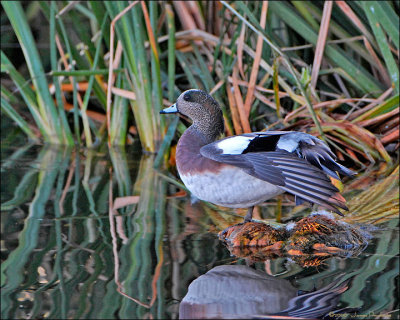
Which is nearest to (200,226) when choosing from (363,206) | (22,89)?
(363,206)

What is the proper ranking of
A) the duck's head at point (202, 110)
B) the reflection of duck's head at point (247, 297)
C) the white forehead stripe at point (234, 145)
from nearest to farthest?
the reflection of duck's head at point (247, 297) → the white forehead stripe at point (234, 145) → the duck's head at point (202, 110)

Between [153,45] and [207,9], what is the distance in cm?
75

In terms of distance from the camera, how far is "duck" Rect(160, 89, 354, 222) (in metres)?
2.05

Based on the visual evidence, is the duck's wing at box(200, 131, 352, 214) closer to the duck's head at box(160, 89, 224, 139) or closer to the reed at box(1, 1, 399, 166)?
the duck's head at box(160, 89, 224, 139)

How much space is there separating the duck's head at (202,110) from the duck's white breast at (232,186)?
26 centimetres

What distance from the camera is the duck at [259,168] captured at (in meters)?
2.05

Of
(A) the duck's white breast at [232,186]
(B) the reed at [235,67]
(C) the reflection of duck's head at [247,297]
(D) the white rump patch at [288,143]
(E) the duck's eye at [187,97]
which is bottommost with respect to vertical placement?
(C) the reflection of duck's head at [247,297]

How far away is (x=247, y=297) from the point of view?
1.79m

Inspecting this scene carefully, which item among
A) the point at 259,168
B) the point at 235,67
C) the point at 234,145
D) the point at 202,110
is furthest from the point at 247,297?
the point at 235,67

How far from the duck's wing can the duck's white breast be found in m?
0.06

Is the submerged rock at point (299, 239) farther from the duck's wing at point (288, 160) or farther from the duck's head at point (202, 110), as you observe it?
the duck's head at point (202, 110)

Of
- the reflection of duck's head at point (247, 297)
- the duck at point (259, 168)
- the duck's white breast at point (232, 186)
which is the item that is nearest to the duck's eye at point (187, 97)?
the duck at point (259, 168)

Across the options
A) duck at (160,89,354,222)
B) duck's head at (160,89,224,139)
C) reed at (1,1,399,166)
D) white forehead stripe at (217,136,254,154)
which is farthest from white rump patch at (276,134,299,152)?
reed at (1,1,399,166)

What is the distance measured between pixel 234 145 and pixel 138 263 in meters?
0.49
